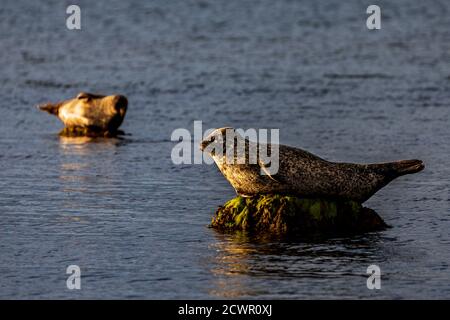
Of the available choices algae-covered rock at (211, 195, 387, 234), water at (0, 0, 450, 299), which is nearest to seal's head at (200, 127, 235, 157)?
algae-covered rock at (211, 195, 387, 234)

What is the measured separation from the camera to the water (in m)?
11.3

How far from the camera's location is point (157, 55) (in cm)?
3052

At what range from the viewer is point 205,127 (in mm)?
20781

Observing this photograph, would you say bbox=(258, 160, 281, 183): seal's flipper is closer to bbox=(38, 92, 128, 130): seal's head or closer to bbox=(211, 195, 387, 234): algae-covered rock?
bbox=(211, 195, 387, 234): algae-covered rock

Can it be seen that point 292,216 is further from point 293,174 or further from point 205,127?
point 205,127

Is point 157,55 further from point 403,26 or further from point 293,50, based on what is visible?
point 403,26

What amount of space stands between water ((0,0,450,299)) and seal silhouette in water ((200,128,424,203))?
0.62 meters

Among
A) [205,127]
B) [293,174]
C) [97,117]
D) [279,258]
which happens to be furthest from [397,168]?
[97,117]

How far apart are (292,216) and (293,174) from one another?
50 centimetres

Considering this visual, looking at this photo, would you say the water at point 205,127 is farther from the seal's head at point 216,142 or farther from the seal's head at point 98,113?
the seal's head at point 216,142

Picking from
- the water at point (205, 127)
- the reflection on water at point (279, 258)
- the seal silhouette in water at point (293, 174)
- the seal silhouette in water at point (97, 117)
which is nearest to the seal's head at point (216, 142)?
the seal silhouette in water at point (293, 174)

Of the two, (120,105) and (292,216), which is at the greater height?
(120,105)
